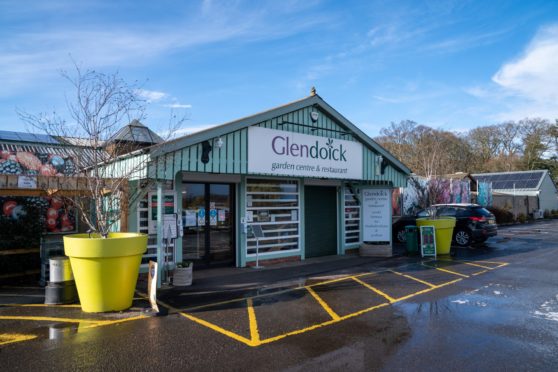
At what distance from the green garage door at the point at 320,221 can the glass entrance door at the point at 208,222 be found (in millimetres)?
2679

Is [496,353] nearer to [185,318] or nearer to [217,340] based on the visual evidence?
[217,340]

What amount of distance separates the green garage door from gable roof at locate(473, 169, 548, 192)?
3337 centimetres

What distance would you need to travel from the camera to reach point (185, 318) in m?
6.13

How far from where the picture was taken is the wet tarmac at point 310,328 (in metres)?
4.51

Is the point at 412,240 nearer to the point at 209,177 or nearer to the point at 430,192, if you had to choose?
the point at 430,192

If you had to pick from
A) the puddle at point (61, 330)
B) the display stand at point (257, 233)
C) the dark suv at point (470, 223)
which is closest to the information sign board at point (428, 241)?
the dark suv at point (470, 223)

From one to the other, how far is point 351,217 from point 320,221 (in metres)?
1.48

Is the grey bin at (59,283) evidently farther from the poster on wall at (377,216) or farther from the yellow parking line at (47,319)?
the poster on wall at (377,216)

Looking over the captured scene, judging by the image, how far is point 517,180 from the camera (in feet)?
134

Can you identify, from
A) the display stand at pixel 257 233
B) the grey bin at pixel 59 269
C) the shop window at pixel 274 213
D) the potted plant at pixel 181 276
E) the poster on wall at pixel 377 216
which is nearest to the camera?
the grey bin at pixel 59 269

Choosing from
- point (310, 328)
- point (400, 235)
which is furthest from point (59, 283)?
point (400, 235)

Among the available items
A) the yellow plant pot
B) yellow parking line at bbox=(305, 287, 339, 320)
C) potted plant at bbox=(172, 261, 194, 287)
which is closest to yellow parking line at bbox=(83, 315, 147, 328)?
potted plant at bbox=(172, 261, 194, 287)

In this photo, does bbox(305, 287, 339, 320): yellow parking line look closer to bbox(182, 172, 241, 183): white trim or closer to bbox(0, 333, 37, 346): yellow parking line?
bbox(182, 172, 241, 183): white trim

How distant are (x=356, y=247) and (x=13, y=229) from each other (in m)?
10.0
